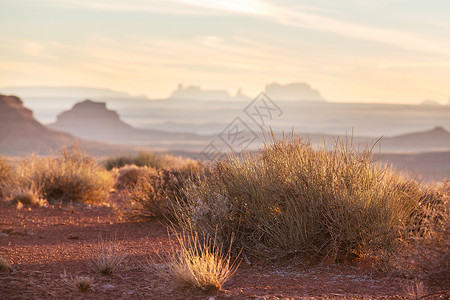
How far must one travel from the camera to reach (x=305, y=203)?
689cm

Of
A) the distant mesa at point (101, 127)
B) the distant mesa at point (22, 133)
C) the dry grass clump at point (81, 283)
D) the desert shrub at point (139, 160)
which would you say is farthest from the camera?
the distant mesa at point (101, 127)

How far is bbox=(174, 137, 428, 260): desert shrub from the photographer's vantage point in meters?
6.77

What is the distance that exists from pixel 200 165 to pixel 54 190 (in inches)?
164

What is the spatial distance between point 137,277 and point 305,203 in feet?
7.90

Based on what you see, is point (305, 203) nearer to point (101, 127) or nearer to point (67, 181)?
point (67, 181)

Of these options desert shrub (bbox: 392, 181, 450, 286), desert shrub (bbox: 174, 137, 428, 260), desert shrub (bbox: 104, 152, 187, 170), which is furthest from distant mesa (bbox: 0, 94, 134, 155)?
desert shrub (bbox: 392, 181, 450, 286)

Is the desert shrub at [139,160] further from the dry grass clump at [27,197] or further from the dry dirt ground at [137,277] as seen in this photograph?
the dry dirt ground at [137,277]

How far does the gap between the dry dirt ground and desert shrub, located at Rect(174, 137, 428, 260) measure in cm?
36

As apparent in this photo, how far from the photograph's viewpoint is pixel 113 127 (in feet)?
547

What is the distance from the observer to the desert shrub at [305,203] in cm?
677

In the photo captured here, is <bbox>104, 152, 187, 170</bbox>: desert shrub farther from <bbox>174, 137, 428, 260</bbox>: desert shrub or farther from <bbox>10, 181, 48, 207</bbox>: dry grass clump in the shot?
<bbox>174, 137, 428, 260</bbox>: desert shrub

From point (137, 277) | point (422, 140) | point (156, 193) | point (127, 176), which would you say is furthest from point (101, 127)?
point (137, 277)

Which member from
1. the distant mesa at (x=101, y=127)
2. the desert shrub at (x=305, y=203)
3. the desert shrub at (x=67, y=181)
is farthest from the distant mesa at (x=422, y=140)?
the desert shrub at (x=305, y=203)

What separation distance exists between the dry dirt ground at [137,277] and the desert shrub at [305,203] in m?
0.36
